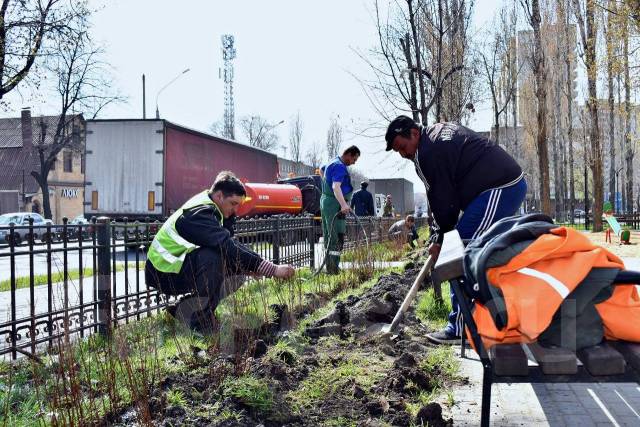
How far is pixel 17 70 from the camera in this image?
52.7 feet

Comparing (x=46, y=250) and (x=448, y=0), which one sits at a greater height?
(x=448, y=0)

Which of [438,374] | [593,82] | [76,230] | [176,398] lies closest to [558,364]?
[438,374]

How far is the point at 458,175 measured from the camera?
4.81m

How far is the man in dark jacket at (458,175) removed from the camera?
4.66m

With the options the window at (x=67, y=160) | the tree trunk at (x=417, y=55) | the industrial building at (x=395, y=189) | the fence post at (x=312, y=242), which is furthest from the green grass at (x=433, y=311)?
the window at (x=67, y=160)

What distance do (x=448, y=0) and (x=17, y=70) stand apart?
10.8m

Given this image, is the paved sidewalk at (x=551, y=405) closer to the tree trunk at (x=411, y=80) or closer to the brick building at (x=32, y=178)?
the tree trunk at (x=411, y=80)

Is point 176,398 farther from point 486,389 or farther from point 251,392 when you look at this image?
point 486,389

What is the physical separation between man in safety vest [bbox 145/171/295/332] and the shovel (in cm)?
97

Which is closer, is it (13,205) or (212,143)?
(212,143)

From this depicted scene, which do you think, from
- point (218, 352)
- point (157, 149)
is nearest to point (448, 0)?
point (157, 149)

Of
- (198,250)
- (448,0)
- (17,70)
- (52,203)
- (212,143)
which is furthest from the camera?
(52,203)

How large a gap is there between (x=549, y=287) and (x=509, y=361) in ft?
1.11

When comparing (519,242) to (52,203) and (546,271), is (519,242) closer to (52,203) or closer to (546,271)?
(546,271)
